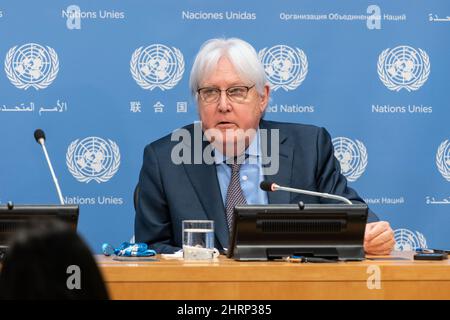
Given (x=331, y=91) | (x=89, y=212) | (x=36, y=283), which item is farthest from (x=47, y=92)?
(x=36, y=283)

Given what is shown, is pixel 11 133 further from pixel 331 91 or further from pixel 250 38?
pixel 331 91

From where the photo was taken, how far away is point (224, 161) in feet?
10.9

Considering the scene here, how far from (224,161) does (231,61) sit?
0.44 metres

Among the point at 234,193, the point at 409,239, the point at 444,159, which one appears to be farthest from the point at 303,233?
the point at 444,159

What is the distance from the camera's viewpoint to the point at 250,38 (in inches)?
168

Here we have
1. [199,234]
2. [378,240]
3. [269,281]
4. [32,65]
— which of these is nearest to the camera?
[269,281]

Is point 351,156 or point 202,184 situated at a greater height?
point 351,156

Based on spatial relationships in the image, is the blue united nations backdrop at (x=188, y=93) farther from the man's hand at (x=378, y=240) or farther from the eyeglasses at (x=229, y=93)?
the man's hand at (x=378, y=240)

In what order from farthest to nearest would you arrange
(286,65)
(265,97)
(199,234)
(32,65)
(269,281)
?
(286,65)
(32,65)
(265,97)
(199,234)
(269,281)

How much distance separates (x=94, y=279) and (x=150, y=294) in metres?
1.64

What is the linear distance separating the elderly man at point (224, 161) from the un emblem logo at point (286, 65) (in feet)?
2.66

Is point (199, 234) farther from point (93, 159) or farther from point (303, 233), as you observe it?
point (93, 159)

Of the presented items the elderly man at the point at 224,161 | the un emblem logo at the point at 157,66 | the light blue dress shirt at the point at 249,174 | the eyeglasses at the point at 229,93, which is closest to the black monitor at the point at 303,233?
the elderly man at the point at 224,161

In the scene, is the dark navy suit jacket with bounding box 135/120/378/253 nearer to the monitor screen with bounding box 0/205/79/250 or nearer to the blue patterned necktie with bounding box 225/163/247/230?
the blue patterned necktie with bounding box 225/163/247/230
